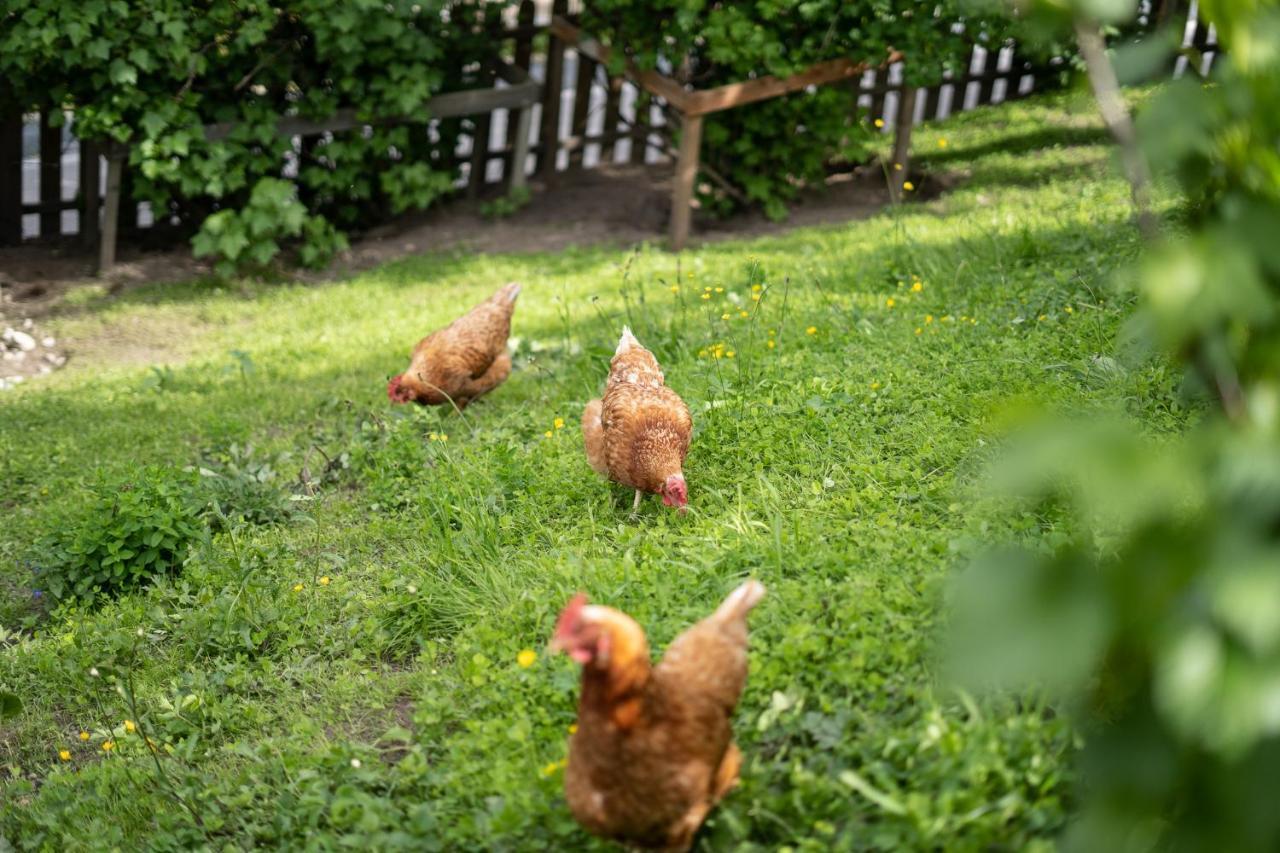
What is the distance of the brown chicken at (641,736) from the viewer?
2734mm

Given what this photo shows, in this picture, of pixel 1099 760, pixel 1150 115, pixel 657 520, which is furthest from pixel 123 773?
pixel 1150 115

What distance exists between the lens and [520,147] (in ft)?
35.0

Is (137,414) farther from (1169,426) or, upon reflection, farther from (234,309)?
(1169,426)

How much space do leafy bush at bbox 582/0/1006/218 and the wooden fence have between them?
59cm

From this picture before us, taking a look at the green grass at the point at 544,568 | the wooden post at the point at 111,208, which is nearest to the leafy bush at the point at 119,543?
the green grass at the point at 544,568

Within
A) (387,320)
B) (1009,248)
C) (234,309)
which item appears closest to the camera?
(1009,248)

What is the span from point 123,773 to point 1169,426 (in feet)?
13.1

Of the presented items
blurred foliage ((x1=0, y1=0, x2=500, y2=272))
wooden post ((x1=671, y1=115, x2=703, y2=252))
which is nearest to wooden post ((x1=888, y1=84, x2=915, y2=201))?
wooden post ((x1=671, y1=115, x2=703, y2=252))

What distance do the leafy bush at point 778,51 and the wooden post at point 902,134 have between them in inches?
11.8

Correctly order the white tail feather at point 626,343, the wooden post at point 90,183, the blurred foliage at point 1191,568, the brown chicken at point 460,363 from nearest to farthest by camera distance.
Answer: the blurred foliage at point 1191,568
the white tail feather at point 626,343
the brown chicken at point 460,363
the wooden post at point 90,183

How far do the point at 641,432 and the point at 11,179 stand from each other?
781 cm

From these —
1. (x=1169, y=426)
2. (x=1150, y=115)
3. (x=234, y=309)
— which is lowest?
(x=234, y=309)

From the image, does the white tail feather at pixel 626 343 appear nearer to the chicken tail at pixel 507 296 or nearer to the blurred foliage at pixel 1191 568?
the chicken tail at pixel 507 296

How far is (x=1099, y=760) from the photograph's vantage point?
5.68 ft
